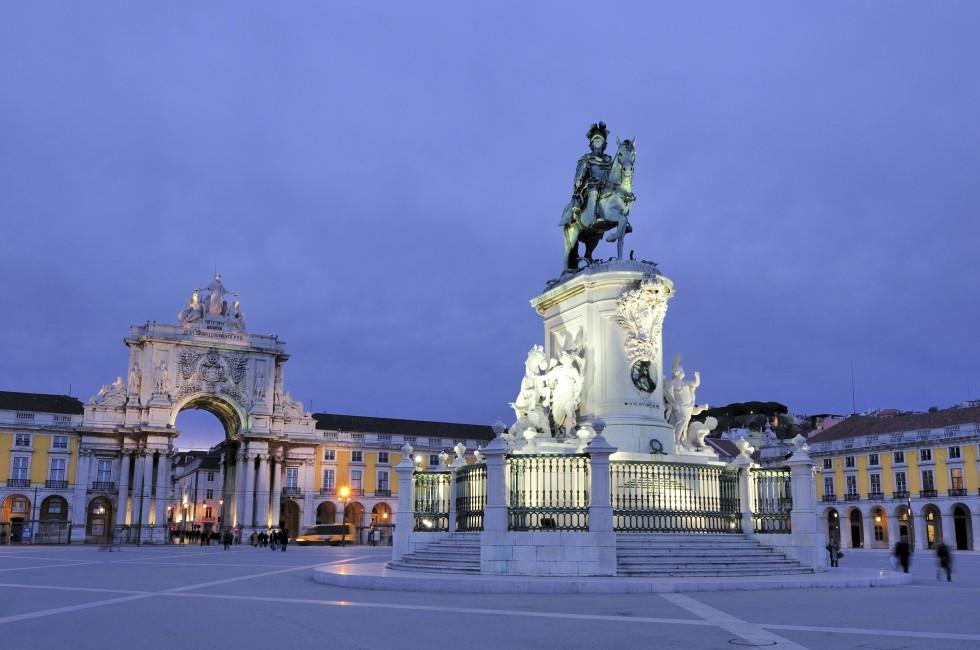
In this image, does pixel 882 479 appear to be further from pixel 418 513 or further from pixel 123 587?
pixel 123 587

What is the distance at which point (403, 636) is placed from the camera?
28.9 ft

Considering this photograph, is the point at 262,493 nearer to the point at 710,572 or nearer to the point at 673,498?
the point at 673,498

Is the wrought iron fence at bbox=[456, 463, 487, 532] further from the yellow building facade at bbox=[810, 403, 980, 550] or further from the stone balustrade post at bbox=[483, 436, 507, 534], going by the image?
the yellow building facade at bbox=[810, 403, 980, 550]

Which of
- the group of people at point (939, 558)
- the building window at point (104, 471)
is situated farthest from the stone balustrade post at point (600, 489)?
the building window at point (104, 471)

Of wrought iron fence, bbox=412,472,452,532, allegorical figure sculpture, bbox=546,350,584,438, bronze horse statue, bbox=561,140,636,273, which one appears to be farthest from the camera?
bronze horse statue, bbox=561,140,636,273

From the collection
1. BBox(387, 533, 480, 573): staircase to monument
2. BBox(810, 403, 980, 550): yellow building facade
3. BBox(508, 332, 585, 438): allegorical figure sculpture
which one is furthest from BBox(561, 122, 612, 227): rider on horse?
BBox(810, 403, 980, 550): yellow building facade

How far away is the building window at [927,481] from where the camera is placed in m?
59.4

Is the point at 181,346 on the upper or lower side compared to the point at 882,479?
upper

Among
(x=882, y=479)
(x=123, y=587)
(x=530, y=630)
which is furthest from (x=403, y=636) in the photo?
(x=882, y=479)

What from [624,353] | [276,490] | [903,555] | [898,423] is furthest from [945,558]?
[276,490]

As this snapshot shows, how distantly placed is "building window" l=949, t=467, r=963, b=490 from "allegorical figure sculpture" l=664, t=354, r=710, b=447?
4635 cm

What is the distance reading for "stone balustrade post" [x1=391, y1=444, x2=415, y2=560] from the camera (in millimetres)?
18641

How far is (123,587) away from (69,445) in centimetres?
5448

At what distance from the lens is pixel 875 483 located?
63.8m
